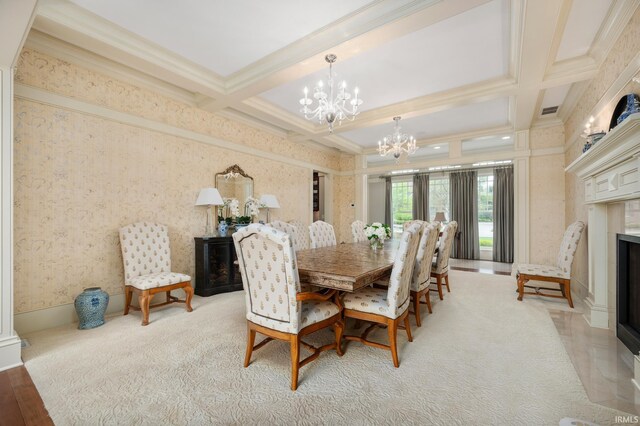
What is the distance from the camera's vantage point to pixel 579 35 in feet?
8.84

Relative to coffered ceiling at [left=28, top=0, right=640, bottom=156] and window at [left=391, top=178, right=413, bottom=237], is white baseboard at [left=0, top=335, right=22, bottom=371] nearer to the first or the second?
coffered ceiling at [left=28, top=0, right=640, bottom=156]

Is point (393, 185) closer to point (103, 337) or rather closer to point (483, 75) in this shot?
point (483, 75)

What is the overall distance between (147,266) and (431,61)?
13.2 feet

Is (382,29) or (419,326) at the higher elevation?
(382,29)

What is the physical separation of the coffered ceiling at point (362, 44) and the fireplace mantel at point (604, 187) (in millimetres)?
1073

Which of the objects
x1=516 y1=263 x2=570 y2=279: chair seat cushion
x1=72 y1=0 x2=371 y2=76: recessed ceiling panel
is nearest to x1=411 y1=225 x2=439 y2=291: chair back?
x1=516 y1=263 x2=570 y2=279: chair seat cushion

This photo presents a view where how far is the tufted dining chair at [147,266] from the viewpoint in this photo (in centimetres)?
292

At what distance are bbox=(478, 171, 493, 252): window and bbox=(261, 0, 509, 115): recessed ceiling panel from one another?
472 centimetres

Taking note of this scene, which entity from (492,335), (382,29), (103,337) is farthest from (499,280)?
(103,337)

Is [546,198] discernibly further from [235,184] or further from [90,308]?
[90,308]

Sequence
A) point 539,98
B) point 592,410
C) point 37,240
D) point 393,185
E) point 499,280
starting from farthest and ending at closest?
point 393,185 → point 499,280 → point 539,98 → point 37,240 → point 592,410

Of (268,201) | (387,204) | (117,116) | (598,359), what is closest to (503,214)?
(387,204)

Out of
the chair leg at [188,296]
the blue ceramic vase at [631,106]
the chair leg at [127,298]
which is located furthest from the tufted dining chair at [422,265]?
the chair leg at [127,298]

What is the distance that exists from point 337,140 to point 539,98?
3.49 metres
